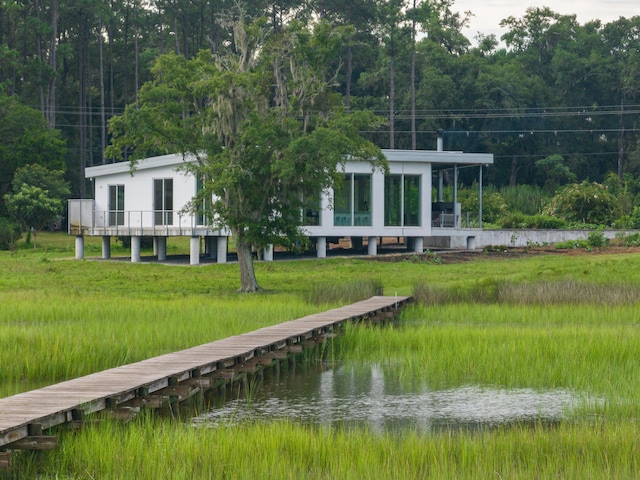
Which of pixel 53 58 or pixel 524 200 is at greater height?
pixel 53 58

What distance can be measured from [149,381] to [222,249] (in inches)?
1088

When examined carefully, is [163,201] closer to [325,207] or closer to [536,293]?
[325,207]

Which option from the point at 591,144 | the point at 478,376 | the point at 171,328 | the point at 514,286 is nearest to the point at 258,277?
the point at 514,286

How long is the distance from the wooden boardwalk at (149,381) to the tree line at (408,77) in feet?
167

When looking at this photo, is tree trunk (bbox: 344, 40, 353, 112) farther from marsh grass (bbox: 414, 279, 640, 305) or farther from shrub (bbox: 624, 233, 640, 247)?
marsh grass (bbox: 414, 279, 640, 305)

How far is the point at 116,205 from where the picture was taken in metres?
45.2

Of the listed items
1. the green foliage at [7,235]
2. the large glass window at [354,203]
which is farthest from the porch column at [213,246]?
the green foliage at [7,235]

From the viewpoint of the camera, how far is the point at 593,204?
51.3 metres

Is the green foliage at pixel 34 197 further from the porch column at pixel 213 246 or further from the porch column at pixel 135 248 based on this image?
the porch column at pixel 213 246

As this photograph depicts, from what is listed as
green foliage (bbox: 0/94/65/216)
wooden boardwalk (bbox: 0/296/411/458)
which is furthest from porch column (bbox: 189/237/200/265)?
green foliage (bbox: 0/94/65/216)

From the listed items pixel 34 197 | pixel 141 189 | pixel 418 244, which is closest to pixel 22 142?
pixel 34 197

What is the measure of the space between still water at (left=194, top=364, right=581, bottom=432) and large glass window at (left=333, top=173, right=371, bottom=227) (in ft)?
86.5

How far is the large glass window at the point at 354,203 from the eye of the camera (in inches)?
1674

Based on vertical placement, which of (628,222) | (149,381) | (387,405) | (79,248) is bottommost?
(387,405)
